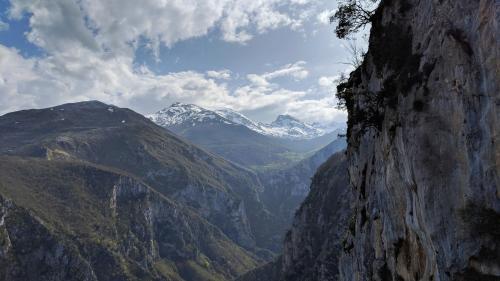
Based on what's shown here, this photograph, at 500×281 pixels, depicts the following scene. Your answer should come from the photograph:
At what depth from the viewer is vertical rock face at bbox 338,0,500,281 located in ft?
76.6

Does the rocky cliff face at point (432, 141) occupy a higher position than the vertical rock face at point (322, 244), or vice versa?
the rocky cliff face at point (432, 141)

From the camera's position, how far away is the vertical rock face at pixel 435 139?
23.4 m

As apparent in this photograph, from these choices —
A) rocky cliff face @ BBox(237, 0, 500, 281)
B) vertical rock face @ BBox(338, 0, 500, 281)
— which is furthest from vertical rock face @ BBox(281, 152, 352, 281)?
vertical rock face @ BBox(338, 0, 500, 281)

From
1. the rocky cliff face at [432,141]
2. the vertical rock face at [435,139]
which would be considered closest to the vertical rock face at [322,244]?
the rocky cliff face at [432,141]

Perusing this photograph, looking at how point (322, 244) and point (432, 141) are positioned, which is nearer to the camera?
point (432, 141)

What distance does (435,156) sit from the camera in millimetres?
26922

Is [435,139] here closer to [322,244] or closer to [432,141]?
[432,141]

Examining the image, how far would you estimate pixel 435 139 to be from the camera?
27016mm

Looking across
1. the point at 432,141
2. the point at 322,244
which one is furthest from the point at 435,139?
the point at 322,244

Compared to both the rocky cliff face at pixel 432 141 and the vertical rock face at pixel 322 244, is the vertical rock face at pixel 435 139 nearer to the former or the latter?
the rocky cliff face at pixel 432 141

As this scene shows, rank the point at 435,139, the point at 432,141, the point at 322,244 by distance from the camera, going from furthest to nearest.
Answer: the point at 322,244, the point at 432,141, the point at 435,139

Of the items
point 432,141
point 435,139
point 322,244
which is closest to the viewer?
point 435,139

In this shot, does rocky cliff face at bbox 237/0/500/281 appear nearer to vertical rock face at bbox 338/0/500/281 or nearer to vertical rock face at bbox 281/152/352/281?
vertical rock face at bbox 338/0/500/281

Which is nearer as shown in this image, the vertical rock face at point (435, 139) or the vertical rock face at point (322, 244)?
the vertical rock face at point (435, 139)
